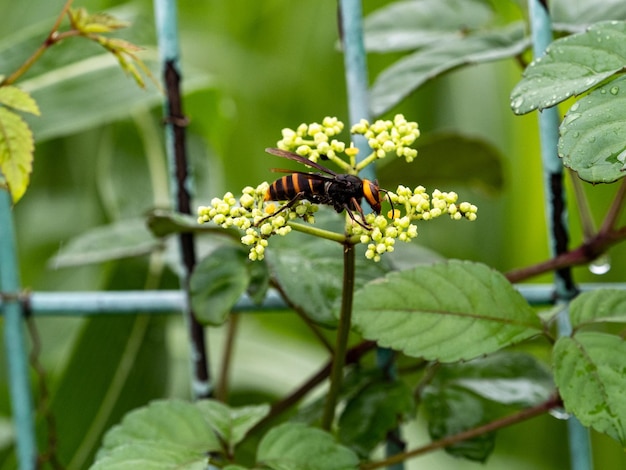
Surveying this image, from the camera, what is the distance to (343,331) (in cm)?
43

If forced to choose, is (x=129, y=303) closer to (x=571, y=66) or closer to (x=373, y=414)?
(x=373, y=414)

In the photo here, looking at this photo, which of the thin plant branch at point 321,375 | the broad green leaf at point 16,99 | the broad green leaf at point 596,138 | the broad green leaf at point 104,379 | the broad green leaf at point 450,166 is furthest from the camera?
the broad green leaf at point 104,379

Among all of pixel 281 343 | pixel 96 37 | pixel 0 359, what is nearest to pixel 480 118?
pixel 281 343

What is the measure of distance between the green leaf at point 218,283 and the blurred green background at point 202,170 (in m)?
0.16

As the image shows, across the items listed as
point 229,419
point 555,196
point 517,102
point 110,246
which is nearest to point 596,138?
point 517,102

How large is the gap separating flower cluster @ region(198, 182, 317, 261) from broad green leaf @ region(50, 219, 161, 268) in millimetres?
235

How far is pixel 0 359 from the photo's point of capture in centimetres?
114

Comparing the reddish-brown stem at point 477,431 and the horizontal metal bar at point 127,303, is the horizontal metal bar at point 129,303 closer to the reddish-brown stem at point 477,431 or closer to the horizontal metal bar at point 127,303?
the horizontal metal bar at point 127,303

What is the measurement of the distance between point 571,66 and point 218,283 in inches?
9.6

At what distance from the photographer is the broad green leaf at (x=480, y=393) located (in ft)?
1.74

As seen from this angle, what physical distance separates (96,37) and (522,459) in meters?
0.94

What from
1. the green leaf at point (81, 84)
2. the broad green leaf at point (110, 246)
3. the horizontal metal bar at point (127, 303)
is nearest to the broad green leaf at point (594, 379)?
the horizontal metal bar at point (127, 303)

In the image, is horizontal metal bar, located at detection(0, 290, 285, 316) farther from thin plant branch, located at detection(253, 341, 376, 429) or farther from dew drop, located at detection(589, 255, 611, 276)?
dew drop, located at detection(589, 255, 611, 276)

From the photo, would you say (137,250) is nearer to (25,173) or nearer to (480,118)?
(25,173)
